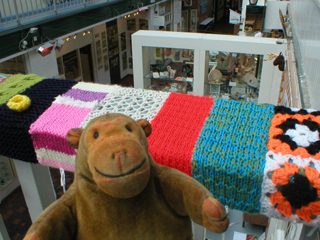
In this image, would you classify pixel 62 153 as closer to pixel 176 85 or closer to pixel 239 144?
pixel 239 144

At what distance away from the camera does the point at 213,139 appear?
123 cm

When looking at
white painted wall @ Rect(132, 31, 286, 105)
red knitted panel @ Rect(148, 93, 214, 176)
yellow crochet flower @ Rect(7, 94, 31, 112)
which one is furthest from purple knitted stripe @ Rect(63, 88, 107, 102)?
white painted wall @ Rect(132, 31, 286, 105)

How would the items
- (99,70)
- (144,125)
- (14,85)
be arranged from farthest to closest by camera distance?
(99,70)
(14,85)
(144,125)

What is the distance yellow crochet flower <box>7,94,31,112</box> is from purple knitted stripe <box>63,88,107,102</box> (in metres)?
0.20

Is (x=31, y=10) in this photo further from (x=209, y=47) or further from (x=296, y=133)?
(x=296, y=133)

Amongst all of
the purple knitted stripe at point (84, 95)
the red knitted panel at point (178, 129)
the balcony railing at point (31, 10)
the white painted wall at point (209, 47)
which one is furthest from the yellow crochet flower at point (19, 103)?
the balcony railing at point (31, 10)

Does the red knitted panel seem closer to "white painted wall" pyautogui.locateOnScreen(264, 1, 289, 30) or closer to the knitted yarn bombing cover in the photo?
the knitted yarn bombing cover

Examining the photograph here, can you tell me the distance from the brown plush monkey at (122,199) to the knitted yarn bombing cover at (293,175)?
33cm

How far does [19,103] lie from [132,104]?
1.69ft

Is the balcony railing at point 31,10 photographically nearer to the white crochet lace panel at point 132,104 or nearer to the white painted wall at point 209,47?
the white painted wall at point 209,47

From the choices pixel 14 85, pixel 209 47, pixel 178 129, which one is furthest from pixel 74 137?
pixel 209 47

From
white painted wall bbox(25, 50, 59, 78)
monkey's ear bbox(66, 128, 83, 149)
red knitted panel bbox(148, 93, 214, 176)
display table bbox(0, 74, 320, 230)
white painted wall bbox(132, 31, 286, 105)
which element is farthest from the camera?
white painted wall bbox(25, 50, 59, 78)

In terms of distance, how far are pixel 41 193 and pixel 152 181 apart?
1123 mm

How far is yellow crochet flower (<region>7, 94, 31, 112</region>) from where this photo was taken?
1.45m
